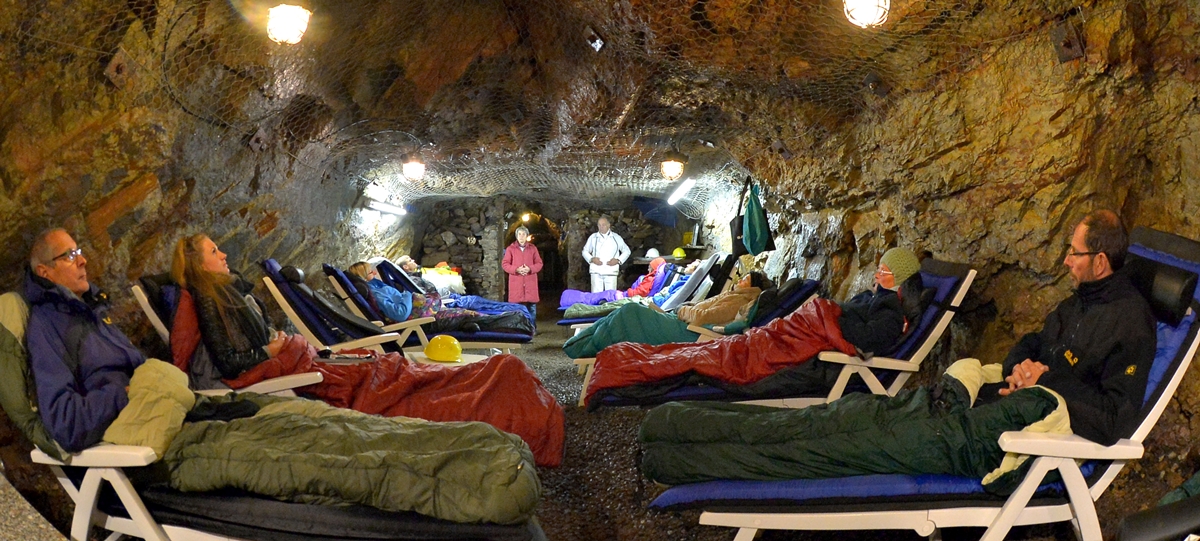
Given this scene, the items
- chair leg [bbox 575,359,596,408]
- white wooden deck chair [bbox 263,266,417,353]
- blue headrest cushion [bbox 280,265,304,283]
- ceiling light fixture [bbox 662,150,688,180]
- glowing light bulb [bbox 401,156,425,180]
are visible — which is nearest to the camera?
chair leg [bbox 575,359,596,408]

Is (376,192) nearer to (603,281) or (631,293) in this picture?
(631,293)

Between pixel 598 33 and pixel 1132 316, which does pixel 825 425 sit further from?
pixel 598 33

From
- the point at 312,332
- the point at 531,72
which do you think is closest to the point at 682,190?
the point at 531,72

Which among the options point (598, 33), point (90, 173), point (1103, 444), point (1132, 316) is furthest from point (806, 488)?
point (598, 33)

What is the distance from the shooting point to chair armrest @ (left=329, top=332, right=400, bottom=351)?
197 inches

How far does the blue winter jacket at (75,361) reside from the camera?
2070 mm

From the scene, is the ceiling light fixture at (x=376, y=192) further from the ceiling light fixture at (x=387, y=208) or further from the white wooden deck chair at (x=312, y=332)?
the white wooden deck chair at (x=312, y=332)

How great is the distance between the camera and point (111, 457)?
201 cm

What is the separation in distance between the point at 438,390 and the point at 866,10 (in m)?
2.89

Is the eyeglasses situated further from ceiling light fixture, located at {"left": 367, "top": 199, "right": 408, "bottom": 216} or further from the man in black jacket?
ceiling light fixture, located at {"left": 367, "top": 199, "right": 408, "bottom": 216}

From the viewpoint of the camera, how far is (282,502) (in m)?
2.02

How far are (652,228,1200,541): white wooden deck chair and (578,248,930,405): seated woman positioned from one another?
4.79 feet

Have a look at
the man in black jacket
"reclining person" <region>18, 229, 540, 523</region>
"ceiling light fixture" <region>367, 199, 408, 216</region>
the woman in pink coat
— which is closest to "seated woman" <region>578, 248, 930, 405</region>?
the man in black jacket

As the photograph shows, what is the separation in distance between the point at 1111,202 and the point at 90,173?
5111mm
